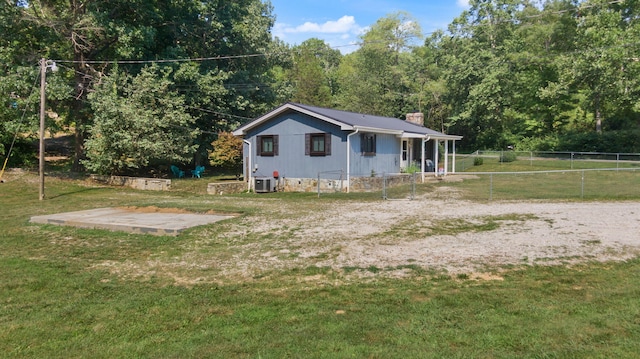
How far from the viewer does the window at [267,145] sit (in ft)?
64.2

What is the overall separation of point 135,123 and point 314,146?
8.86 meters

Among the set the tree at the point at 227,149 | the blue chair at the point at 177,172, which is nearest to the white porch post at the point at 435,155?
the tree at the point at 227,149

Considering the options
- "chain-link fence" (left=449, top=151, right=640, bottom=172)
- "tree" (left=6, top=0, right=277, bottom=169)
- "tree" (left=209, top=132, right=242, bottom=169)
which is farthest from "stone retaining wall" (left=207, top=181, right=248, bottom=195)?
"chain-link fence" (left=449, top=151, right=640, bottom=172)

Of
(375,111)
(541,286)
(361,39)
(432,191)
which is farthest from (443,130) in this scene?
(541,286)

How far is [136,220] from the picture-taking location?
32.8 ft

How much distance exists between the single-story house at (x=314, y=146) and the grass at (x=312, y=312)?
11196mm

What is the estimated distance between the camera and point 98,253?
735 cm

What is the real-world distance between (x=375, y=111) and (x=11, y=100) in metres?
30.3

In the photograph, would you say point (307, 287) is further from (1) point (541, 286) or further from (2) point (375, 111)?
(2) point (375, 111)

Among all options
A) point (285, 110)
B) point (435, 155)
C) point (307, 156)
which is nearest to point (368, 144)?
point (307, 156)

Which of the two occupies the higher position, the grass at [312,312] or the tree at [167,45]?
the tree at [167,45]

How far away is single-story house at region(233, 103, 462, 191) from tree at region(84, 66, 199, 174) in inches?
157

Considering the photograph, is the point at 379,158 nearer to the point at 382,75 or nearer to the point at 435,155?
the point at 435,155

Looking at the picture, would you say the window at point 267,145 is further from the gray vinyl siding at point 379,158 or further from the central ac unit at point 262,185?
the gray vinyl siding at point 379,158
